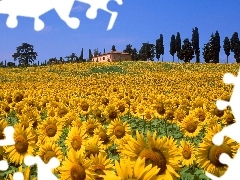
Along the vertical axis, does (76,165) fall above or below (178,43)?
below

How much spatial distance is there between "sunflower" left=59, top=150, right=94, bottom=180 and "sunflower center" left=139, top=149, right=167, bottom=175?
51cm

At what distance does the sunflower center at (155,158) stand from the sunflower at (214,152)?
1.26m

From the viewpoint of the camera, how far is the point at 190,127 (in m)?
6.17

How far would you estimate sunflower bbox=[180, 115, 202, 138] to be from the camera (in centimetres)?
613

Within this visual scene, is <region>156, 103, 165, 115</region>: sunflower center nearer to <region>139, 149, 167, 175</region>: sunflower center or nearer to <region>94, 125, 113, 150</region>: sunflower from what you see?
<region>94, 125, 113, 150</region>: sunflower

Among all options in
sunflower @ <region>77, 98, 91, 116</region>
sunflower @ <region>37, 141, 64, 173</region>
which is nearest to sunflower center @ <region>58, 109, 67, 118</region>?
sunflower @ <region>77, 98, 91, 116</region>

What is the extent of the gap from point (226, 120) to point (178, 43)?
65.4 meters

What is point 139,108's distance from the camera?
26.6 feet

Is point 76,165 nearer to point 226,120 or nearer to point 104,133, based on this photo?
point 104,133

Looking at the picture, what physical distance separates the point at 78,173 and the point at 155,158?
61 cm

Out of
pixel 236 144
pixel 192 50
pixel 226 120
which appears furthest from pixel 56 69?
pixel 236 144

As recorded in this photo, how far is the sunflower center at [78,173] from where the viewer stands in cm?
296

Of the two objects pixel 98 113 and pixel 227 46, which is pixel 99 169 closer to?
pixel 98 113

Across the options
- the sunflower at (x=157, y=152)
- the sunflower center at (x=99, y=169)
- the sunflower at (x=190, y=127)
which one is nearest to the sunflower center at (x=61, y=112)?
the sunflower at (x=190, y=127)
